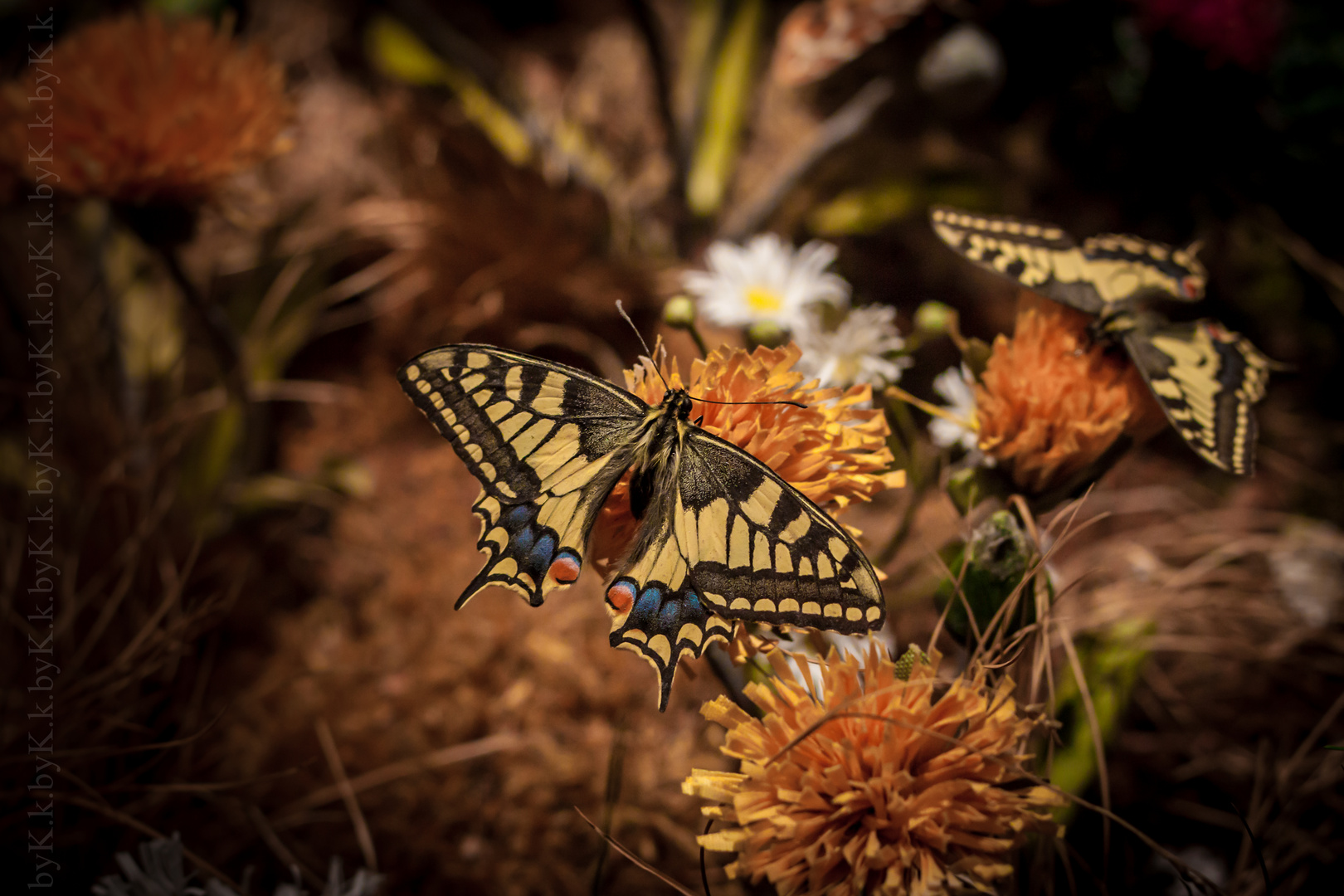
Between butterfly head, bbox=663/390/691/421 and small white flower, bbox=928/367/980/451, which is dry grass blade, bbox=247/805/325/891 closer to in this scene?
butterfly head, bbox=663/390/691/421

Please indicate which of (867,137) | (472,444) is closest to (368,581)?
(472,444)

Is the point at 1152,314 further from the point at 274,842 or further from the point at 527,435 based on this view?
the point at 274,842

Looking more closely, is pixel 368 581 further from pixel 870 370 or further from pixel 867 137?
pixel 867 137

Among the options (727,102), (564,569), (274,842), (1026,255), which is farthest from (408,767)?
(727,102)

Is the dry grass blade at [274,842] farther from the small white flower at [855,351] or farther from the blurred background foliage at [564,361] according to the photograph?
the small white flower at [855,351]

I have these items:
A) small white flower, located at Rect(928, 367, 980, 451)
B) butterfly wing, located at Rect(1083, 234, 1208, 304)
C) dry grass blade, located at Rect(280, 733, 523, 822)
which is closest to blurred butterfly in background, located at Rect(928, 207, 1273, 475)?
butterfly wing, located at Rect(1083, 234, 1208, 304)

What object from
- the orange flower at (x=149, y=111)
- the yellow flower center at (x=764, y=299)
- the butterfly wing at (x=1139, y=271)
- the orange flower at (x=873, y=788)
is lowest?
the orange flower at (x=873, y=788)

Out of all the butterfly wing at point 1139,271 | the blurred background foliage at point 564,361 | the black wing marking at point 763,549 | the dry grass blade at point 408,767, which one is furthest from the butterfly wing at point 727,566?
the dry grass blade at point 408,767
